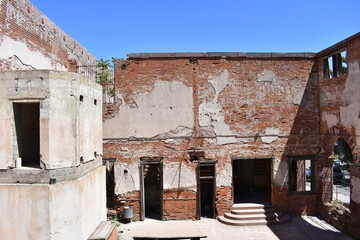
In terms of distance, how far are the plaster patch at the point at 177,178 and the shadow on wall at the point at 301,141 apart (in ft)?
11.2

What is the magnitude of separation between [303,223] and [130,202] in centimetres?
658

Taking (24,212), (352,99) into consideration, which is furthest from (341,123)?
(24,212)

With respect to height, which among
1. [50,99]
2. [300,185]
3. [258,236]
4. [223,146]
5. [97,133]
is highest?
[50,99]

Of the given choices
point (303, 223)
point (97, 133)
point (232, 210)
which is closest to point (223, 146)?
point (232, 210)

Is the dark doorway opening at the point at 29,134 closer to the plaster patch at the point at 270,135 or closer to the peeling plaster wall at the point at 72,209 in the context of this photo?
the peeling plaster wall at the point at 72,209

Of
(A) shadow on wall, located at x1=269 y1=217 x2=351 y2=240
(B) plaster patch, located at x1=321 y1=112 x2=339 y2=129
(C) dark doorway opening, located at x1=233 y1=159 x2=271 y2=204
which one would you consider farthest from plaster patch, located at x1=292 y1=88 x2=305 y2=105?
(A) shadow on wall, located at x1=269 y1=217 x2=351 y2=240

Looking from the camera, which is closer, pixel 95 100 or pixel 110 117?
pixel 95 100

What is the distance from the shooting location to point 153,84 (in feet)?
32.2

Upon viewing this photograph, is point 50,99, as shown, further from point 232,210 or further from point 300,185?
point 300,185

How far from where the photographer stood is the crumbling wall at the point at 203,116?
980cm

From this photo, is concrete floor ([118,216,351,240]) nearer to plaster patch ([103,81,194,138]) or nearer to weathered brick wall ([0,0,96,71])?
plaster patch ([103,81,194,138])

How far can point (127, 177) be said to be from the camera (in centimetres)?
Result: 980

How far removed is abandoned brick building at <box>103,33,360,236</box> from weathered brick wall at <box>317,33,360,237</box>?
6cm

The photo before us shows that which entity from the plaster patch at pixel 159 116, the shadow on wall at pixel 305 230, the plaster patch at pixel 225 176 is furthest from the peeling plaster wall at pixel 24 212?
the shadow on wall at pixel 305 230
